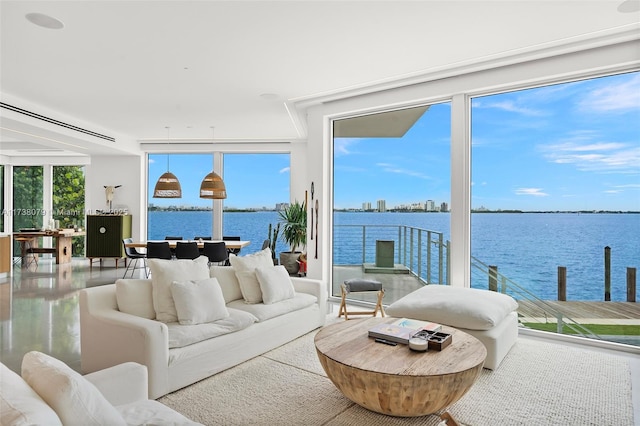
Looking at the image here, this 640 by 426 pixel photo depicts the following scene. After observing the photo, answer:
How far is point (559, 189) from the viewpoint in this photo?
4.45 m

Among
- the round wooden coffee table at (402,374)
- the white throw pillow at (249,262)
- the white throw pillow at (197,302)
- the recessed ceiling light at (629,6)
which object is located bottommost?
the round wooden coffee table at (402,374)

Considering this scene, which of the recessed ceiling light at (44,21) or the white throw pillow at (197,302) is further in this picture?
the recessed ceiling light at (44,21)

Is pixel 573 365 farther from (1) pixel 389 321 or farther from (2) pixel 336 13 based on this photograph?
(2) pixel 336 13

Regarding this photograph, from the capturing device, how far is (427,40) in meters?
3.92

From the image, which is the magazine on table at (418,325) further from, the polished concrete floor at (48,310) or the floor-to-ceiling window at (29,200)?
the floor-to-ceiling window at (29,200)

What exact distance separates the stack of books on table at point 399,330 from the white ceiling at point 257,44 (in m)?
2.53

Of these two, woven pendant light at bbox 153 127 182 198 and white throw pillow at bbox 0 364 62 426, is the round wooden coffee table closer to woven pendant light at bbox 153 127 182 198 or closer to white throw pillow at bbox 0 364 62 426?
white throw pillow at bbox 0 364 62 426

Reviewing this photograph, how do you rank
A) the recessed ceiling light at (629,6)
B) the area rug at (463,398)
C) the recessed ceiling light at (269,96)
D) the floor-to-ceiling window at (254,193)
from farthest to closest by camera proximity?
the floor-to-ceiling window at (254,193) → the recessed ceiling light at (269,96) → the recessed ceiling light at (629,6) → the area rug at (463,398)

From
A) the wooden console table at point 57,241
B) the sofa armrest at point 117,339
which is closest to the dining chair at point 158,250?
the sofa armrest at point 117,339

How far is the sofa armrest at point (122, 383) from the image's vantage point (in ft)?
6.26

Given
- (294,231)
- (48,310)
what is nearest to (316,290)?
(294,231)

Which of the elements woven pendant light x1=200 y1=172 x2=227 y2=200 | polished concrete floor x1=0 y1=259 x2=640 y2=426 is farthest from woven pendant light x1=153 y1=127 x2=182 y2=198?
polished concrete floor x1=0 y1=259 x2=640 y2=426

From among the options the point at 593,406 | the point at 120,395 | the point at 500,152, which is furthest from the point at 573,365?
the point at 120,395

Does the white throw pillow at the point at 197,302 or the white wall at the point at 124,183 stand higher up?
the white wall at the point at 124,183
